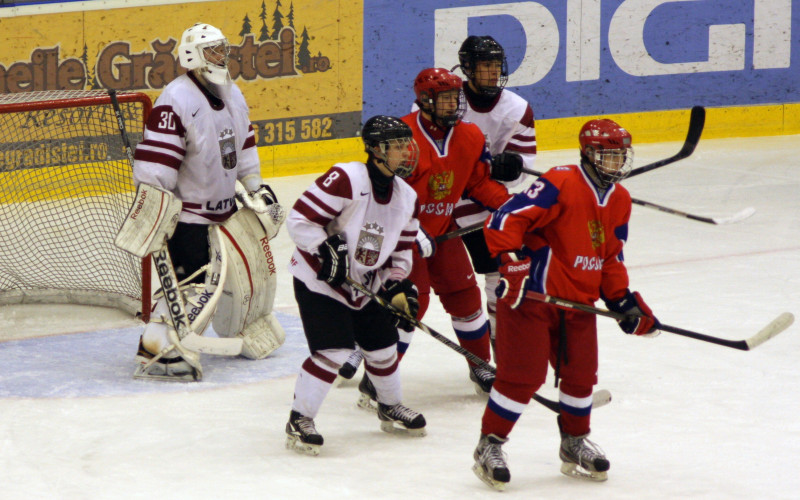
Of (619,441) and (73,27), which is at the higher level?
(73,27)

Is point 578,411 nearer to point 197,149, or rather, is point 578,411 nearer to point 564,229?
point 564,229

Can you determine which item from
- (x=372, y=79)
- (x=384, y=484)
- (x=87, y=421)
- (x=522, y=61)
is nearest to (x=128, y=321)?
(x=87, y=421)

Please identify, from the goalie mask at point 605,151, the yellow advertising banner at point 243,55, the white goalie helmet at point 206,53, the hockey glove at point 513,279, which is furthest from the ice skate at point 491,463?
the yellow advertising banner at point 243,55

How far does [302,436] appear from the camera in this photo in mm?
3914

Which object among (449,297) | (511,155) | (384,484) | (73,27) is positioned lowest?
(384,484)

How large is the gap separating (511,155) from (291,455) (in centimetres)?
138

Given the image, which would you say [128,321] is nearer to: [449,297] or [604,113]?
[449,297]

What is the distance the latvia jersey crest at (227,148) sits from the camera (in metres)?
4.84

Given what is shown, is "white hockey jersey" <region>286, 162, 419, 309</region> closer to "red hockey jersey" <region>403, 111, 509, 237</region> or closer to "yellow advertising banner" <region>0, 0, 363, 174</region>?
"red hockey jersey" <region>403, 111, 509, 237</region>

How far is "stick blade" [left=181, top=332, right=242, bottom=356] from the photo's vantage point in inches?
185

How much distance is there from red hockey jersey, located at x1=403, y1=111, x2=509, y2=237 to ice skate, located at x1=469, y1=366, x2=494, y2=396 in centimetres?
52

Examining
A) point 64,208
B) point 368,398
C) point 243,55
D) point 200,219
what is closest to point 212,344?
point 200,219

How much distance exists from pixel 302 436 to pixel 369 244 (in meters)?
0.63

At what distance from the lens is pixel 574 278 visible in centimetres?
365
